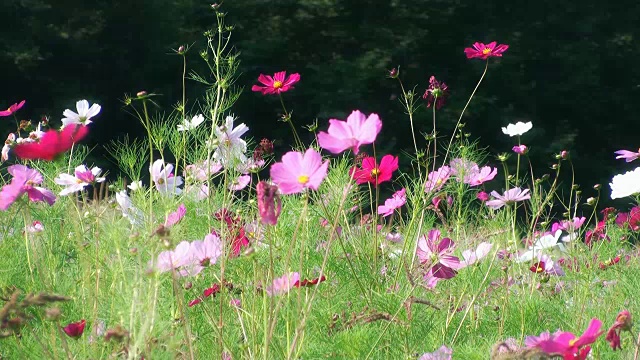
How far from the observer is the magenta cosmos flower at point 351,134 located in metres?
1.05

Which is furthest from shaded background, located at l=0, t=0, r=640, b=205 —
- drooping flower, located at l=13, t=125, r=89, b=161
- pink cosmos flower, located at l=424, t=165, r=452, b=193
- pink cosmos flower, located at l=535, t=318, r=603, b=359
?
pink cosmos flower, located at l=535, t=318, r=603, b=359

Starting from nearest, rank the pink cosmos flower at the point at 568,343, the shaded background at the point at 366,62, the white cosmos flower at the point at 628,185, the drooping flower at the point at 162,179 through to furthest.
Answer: the pink cosmos flower at the point at 568,343 < the white cosmos flower at the point at 628,185 < the drooping flower at the point at 162,179 < the shaded background at the point at 366,62

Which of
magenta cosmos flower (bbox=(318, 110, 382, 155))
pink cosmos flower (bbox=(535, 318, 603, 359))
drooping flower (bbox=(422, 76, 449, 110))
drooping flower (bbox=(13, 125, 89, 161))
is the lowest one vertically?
drooping flower (bbox=(422, 76, 449, 110))

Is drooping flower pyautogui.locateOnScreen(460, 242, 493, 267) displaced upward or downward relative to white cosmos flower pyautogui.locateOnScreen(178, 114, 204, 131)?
downward

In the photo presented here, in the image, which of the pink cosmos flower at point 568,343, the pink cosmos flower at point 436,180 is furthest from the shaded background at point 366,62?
the pink cosmos flower at point 568,343

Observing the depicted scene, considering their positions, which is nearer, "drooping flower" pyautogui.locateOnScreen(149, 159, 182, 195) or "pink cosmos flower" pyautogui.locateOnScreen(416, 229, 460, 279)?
"pink cosmos flower" pyautogui.locateOnScreen(416, 229, 460, 279)

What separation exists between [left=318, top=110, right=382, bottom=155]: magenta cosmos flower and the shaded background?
5973mm

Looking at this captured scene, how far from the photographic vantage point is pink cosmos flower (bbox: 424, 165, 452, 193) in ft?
5.53

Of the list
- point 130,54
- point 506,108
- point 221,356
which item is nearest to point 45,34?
point 130,54

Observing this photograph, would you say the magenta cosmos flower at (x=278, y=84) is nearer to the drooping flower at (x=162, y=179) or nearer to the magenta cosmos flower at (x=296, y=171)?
the drooping flower at (x=162, y=179)

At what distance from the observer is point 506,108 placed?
8.25 metres

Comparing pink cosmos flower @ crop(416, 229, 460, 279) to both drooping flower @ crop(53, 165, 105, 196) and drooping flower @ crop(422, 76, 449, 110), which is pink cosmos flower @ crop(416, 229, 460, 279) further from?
drooping flower @ crop(53, 165, 105, 196)

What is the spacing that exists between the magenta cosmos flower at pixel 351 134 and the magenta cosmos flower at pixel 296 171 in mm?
30

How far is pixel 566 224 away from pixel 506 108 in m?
6.16
